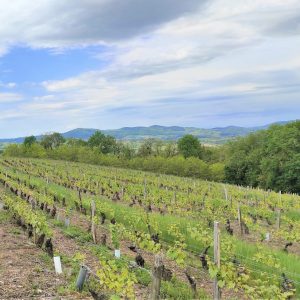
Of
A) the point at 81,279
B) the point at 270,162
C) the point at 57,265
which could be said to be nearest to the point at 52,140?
the point at 270,162

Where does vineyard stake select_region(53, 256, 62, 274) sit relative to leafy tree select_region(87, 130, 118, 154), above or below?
below

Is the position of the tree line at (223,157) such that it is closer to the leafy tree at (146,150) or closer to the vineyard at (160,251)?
the leafy tree at (146,150)

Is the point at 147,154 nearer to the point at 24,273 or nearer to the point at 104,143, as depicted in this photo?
the point at 104,143

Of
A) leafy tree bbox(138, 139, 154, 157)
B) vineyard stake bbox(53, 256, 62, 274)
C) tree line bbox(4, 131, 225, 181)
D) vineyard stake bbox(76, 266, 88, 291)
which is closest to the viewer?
vineyard stake bbox(76, 266, 88, 291)

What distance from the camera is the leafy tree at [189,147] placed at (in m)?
93.5

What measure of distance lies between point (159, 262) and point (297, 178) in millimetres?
50850

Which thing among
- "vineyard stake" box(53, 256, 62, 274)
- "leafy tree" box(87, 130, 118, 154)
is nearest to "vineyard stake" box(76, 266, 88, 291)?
"vineyard stake" box(53, 256, 62, 274)

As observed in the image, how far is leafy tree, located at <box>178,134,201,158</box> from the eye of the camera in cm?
9350

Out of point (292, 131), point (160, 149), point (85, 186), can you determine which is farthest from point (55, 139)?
point (85, 186)

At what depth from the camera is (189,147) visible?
94.6m

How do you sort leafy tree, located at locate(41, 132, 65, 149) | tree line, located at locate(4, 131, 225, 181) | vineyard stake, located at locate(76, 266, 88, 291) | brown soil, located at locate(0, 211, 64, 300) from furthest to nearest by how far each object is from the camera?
leafy tree, located at locate(41, 132, 65, 149)
tree line, located at locate(4, 131, 225, 181)
vineyard stake, located at locate(76, 266, 88, 291)
brown soil, located at locate(0, 211, 64, 300)

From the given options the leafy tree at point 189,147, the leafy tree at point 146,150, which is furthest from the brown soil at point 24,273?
the leafy tree at point 146,150

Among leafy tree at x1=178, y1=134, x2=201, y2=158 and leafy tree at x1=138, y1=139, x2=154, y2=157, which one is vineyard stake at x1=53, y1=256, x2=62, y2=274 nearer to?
leafy tree at x1=178, y1=134, x2=201, y2=158

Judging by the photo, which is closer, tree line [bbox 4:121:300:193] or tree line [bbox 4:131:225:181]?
tree line [bbox 4:121:300:193]
